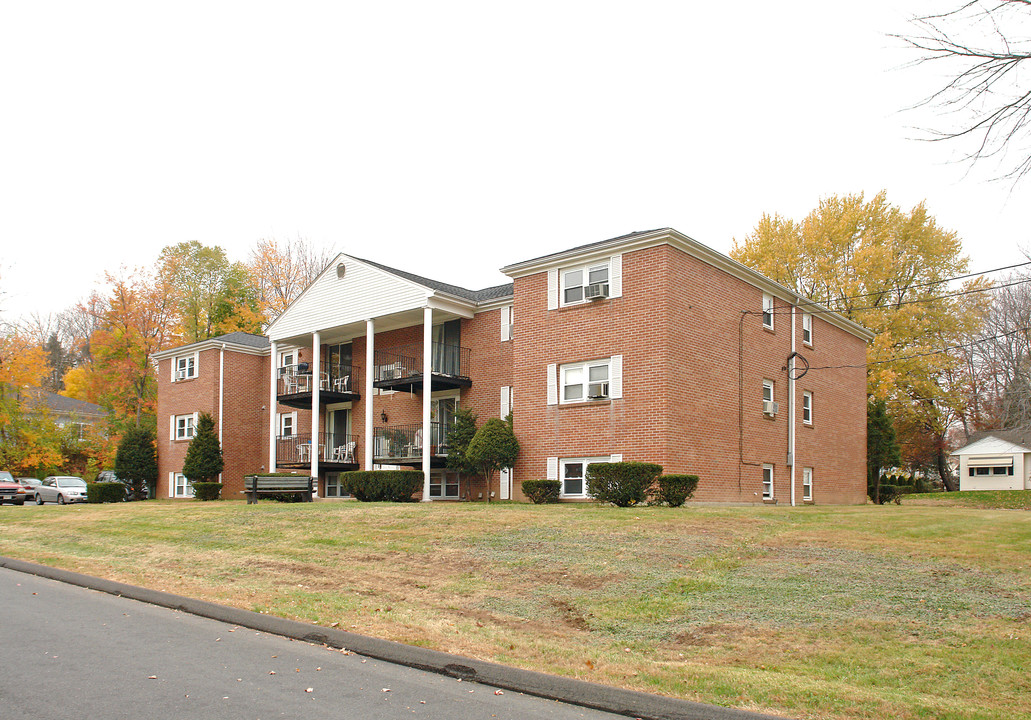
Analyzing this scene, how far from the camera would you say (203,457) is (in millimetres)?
35688

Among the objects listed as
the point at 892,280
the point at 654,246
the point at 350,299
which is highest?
the point at 892,280

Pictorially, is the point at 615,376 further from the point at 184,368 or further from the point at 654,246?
the point at 184,368

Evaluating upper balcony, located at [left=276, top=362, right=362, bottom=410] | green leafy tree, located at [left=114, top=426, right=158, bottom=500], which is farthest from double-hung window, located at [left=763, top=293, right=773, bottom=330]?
green leafy tree, located at [left=114, top=426, right=158, bottom=500]

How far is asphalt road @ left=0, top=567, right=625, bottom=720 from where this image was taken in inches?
242

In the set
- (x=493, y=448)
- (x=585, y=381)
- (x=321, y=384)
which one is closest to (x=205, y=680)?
(x=493, y=448)

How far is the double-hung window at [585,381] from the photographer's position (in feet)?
76.5

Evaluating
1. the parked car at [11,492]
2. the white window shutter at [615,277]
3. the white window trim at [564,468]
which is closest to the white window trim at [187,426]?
the parked car at [11,492]

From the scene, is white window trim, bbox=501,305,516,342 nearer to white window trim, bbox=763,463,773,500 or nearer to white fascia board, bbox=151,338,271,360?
white window trim, bbox=763,463,773,500

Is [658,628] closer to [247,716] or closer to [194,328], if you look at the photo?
[247,716]

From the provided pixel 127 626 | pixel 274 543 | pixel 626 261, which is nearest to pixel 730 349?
pixel 626 261

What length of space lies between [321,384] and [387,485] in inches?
366

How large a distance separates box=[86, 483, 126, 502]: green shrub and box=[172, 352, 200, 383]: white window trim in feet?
18.5

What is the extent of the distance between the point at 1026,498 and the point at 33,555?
106 feet

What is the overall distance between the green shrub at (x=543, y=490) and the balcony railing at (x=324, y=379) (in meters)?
12.0
